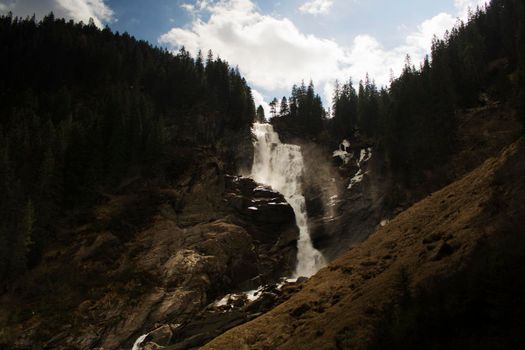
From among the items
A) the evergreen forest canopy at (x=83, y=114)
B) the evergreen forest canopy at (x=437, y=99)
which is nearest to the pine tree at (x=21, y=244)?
the evergreen forest canopy at (x=83, y=114)

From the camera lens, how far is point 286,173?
296 feet

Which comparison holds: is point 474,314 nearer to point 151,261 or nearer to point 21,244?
point 151,261

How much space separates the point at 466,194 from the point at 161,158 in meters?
52.3

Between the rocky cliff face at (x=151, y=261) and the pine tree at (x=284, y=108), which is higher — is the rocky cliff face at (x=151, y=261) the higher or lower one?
the lower one

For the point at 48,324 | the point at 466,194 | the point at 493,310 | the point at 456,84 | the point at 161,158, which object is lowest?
the point at 48,324

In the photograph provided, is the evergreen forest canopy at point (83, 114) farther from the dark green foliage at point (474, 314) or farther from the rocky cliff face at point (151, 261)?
the dark green foliage at point (474, 314)

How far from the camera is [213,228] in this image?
59188 millimetres

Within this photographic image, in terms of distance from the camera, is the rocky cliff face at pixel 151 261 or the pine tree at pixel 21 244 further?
the pine tree at pixel 21 244

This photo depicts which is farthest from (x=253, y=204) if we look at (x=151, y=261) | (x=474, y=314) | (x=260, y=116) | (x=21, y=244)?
(x=260, y=116)

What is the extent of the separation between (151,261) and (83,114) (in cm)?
4483

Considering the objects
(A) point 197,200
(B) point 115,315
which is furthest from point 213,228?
(B) point 115,315

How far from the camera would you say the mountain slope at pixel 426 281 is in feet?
43.5

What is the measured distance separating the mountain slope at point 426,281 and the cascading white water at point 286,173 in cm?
2534

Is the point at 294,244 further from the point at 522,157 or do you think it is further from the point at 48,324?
the point at 522,157
